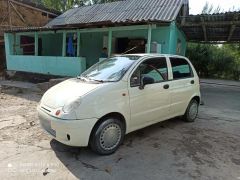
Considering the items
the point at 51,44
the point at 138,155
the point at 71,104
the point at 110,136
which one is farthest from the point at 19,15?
the point at 138,155

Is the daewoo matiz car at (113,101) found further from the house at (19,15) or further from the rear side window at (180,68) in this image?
the house at (19,15)

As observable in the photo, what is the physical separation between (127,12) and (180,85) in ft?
30.3

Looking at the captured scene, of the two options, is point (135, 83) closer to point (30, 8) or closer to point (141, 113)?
point (141, 113)

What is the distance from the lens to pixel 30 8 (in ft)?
57.6

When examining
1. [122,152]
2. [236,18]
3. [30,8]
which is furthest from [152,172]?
[30,8]

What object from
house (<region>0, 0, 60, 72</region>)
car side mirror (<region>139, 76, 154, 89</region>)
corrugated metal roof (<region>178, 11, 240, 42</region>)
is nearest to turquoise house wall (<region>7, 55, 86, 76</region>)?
house (<region>0, 0, 60, 72</region>)

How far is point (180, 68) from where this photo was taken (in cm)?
550

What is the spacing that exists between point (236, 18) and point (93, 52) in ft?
25.4

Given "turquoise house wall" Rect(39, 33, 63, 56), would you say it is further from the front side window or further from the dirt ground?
the front side window

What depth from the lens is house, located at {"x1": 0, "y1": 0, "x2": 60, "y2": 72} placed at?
1631 centimetres

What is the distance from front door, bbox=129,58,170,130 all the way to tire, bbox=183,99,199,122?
37.2 inches

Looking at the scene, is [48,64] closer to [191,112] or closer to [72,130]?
[191,112]

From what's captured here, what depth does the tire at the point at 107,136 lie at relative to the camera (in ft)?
12.5

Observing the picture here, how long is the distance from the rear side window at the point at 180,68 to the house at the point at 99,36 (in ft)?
12.5
